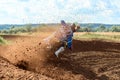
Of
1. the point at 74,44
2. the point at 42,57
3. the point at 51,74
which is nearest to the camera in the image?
the point at 51,74

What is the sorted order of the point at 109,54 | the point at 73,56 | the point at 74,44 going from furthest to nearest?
the point at 74,44
the point at 109,54
the point at 73,56

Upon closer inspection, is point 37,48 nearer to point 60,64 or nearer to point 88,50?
point 60,64

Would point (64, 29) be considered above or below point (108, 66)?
above

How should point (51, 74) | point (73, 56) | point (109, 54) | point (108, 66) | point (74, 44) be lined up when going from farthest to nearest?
point (74, 44), point (109, 54), point (73, 56), point (108, 66), point (51, 74)

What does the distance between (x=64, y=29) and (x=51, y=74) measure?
1514 mm

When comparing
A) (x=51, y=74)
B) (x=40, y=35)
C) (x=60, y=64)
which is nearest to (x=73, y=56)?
(x=40, y=35)

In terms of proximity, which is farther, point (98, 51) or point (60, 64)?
point (98, 51)

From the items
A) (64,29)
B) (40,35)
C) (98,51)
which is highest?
(64,29)

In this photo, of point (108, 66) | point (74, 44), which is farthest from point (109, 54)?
point (108, 66)

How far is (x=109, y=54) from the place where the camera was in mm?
20188

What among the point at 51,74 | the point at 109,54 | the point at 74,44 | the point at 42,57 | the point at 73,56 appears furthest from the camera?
the point at 74,44

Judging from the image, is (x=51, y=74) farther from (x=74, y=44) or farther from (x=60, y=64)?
(x=74, y=44)

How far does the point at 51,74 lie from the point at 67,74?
537 millimetres

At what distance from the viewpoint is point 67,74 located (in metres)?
12.2
